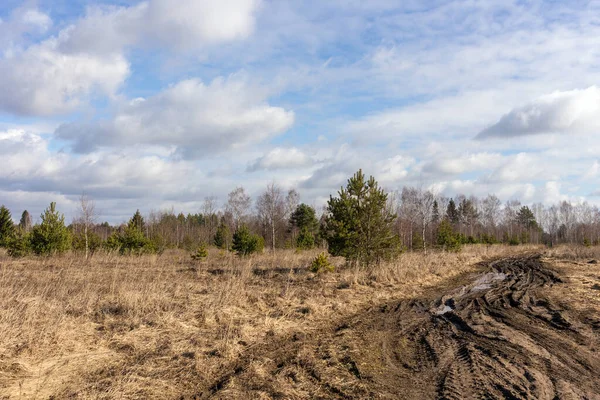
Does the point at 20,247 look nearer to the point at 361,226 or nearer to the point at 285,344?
the point at 361,226

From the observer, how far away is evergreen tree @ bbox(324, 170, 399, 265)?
1744 centimetres

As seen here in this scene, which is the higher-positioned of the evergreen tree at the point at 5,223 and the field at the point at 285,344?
the evergreen tree at the point at 5,223

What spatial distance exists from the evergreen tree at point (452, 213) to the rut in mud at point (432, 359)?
76682 millimetres

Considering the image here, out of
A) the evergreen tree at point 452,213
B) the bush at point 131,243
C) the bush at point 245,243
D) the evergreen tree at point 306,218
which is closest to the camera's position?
the bush at point 131,243

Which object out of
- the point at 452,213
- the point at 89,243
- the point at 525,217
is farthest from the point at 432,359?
the point at 525,217

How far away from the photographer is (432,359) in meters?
6.66

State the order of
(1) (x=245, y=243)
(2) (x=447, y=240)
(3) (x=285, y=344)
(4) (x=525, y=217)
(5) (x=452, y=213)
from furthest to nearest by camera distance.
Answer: (4) (x=525, y=217), (5) (x=452, y=213), (2) (x=447, y=240), (1) (x=245, y=243), (3) (x=285, y=344)

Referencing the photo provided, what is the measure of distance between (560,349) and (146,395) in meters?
6.71

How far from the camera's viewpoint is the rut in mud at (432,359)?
5.27 m

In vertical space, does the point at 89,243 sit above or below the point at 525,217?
below

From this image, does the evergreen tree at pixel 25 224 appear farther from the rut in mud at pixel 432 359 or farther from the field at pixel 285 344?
the rut in mud at pixel 432 359

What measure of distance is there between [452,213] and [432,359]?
278 feet

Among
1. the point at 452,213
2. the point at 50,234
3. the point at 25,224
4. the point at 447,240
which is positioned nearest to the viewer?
the point at 50,234

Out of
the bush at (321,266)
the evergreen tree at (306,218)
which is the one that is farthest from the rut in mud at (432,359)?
the evergreen tree at (306,218)
